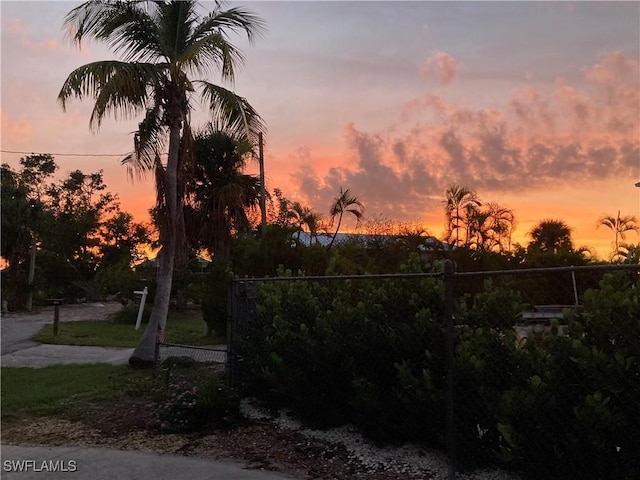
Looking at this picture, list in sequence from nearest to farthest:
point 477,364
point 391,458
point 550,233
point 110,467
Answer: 1. point 477,364
2. point 391,458
3. point 110,467
4. point 550,233

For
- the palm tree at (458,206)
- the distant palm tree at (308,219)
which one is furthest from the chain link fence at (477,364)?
the palm tree at (458,206)

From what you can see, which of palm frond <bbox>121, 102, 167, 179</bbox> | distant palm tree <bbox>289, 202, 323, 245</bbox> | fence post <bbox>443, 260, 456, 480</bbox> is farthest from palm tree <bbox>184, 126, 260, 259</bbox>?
fence post <bbox>443, 260, 456, 480</bbox>

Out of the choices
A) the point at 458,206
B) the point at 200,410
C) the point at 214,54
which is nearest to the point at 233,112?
the point at 214,54

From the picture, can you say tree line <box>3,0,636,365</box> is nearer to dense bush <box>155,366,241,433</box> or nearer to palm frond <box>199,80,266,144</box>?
palm frond <box>199,80,266,144</box>

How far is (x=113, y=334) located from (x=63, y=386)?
991 cm

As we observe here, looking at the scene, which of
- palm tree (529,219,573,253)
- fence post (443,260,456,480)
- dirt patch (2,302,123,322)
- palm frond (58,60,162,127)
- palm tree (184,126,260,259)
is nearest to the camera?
fence post (443,260,456,480)

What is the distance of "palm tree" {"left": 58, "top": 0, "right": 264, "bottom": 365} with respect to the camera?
10.3 meters

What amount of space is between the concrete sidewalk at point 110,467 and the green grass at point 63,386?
2.17 m

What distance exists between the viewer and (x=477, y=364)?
14.6ft

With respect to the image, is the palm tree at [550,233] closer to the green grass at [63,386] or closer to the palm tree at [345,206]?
the palm tree at [345,206]

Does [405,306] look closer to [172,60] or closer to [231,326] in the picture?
[231,326]

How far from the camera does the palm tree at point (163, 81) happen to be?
10.3 metres

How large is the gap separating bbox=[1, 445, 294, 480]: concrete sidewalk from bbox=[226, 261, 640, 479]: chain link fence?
Answer: 1275 millimetres

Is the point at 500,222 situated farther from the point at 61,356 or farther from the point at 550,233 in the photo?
the point at 61,356
